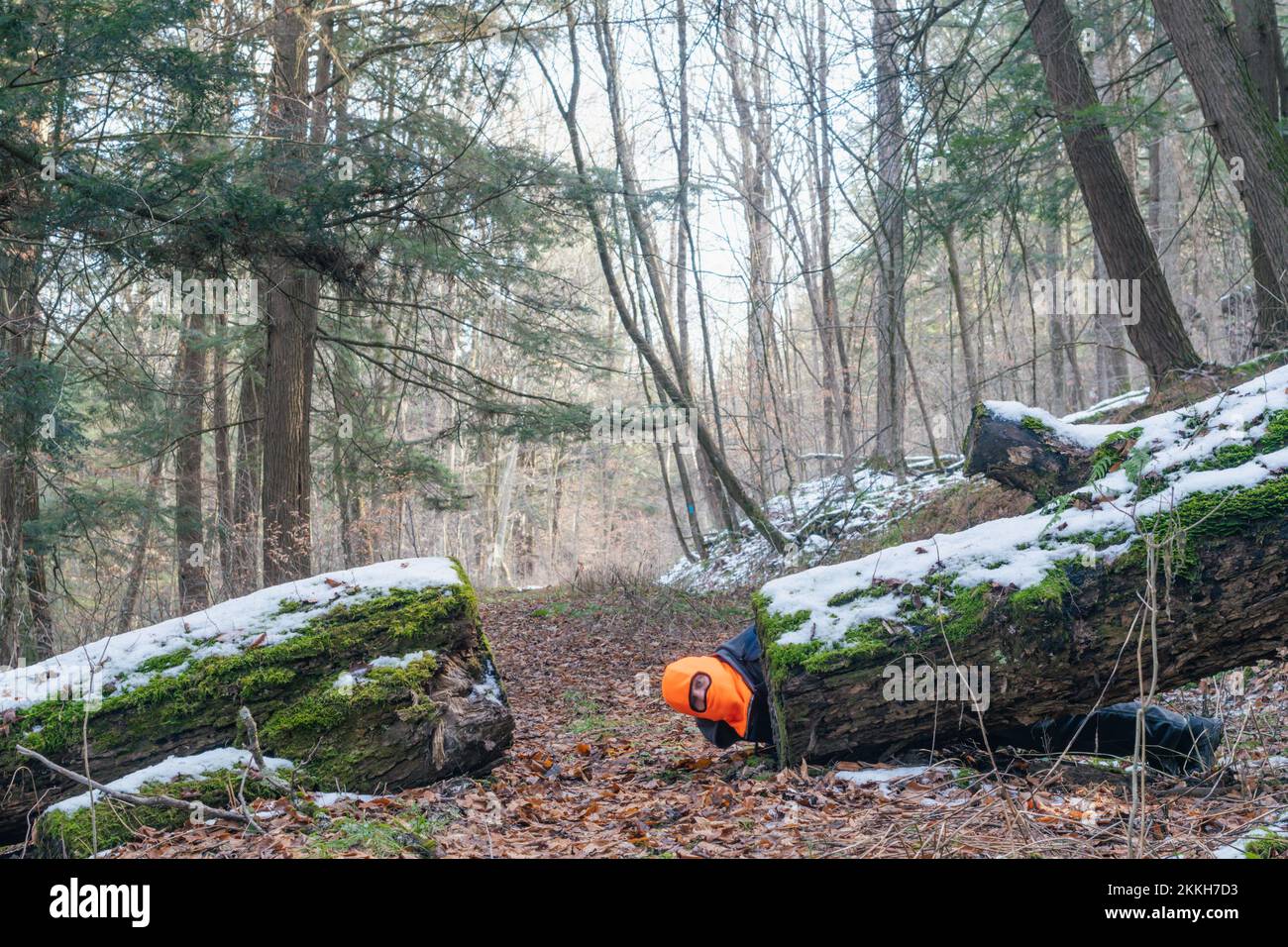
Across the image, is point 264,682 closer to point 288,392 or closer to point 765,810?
point 765,810

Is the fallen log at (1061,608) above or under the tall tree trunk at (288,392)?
under

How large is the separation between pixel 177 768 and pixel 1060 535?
4.58 metres

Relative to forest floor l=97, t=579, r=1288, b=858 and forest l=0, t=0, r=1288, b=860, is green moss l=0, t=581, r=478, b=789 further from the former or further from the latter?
forest floor l=97, t=579, r=1288, b=858

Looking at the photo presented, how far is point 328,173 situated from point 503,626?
6475mm

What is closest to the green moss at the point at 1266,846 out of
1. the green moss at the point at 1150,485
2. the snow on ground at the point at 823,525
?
the green moss at the point at 1150,485

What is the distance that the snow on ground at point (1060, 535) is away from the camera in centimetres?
404

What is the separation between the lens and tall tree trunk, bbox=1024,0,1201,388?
8102 millimetres

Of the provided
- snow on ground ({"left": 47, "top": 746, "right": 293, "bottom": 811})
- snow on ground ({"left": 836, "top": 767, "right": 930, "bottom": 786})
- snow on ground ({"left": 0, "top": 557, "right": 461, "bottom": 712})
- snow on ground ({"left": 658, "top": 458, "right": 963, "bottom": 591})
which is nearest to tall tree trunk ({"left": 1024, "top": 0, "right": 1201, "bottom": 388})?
snow on ground ({"left": 658, "top": 458, "right": 963, "bottom": 591})

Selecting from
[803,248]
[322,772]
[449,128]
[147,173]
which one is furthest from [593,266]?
[322,772]

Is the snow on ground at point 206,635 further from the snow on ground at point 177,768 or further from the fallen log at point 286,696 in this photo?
the snow on ground at point 177,768

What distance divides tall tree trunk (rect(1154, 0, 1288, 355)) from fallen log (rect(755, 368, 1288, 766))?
2.71 meters

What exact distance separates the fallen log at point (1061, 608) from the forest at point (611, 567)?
21 millimetres
